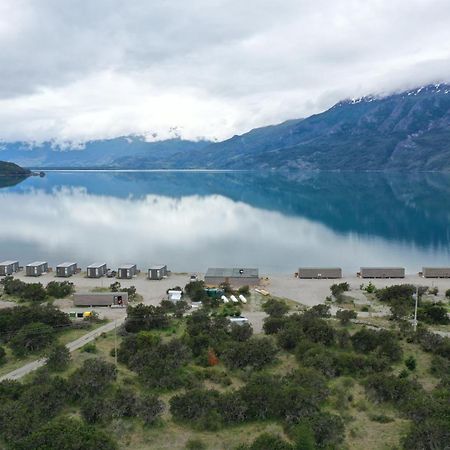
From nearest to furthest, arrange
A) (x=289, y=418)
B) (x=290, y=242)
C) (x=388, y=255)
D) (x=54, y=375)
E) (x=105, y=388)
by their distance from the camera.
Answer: (x=289, y=418)
(x=105, y=388)
(x=54, y=375)
(x=388, y=255)
(x=290, y=242)

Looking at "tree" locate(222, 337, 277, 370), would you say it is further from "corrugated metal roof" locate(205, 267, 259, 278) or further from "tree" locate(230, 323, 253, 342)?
"corrugated metal roof" locate(205, 267, 259, 278)

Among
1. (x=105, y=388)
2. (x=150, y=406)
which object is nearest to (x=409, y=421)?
(x=150, y=406)

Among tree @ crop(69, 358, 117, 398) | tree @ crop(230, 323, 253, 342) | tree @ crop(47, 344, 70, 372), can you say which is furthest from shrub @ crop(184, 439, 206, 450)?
tree @ crop(230, 323, 253, 342)

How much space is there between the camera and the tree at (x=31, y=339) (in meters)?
27.9

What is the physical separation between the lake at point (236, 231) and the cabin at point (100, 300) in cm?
2188

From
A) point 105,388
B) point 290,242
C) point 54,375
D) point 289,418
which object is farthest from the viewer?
point 290,242

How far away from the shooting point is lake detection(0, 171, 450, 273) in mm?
66938

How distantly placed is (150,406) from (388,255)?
178 ft

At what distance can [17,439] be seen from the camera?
18594mm

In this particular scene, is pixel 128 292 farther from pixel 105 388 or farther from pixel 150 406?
pixel 150 406

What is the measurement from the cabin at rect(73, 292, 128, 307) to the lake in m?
21.9

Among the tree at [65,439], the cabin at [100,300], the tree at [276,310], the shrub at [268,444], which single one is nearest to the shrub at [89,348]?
the tree at [65,439]

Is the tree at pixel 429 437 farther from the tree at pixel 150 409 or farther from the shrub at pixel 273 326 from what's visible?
the shrub at pixel 273 326

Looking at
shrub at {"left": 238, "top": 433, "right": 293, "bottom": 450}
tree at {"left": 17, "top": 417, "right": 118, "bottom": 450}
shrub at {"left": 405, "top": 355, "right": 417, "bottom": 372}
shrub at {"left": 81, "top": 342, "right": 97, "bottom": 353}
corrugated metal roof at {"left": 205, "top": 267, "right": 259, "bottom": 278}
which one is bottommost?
shrub at {"left": 405, "top": 355, "right": 417, "bottom": 372}
